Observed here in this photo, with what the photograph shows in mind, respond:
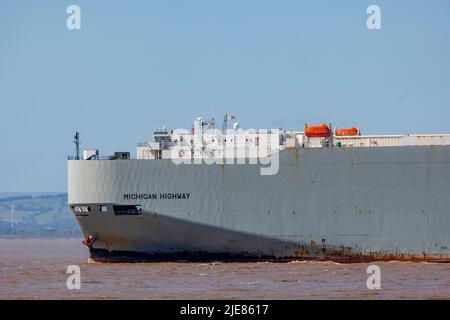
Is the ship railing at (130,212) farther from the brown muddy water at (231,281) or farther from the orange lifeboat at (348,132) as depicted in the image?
the orange lifeboat at (348,132)

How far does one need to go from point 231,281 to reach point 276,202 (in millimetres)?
7401

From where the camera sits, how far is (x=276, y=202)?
42969 mm

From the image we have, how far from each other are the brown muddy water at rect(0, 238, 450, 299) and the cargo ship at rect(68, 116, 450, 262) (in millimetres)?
708

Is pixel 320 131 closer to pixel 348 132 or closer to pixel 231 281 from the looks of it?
pixel 348 132

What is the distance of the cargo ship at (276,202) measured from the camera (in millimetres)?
42406

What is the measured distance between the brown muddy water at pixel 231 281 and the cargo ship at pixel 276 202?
2.32 feet

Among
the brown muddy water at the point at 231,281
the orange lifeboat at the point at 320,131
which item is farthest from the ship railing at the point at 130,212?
the orange lifeboat at the point at 320,131

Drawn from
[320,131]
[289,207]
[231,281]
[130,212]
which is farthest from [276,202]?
[231,281]

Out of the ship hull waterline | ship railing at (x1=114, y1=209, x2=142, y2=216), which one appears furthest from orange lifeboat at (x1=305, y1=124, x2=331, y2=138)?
ship railing at (x1=114, y1=209, x2=142, y2=216)

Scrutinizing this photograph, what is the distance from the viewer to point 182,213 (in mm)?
43031

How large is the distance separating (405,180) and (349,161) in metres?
2.06

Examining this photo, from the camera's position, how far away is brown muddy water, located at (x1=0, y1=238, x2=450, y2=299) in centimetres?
3219
